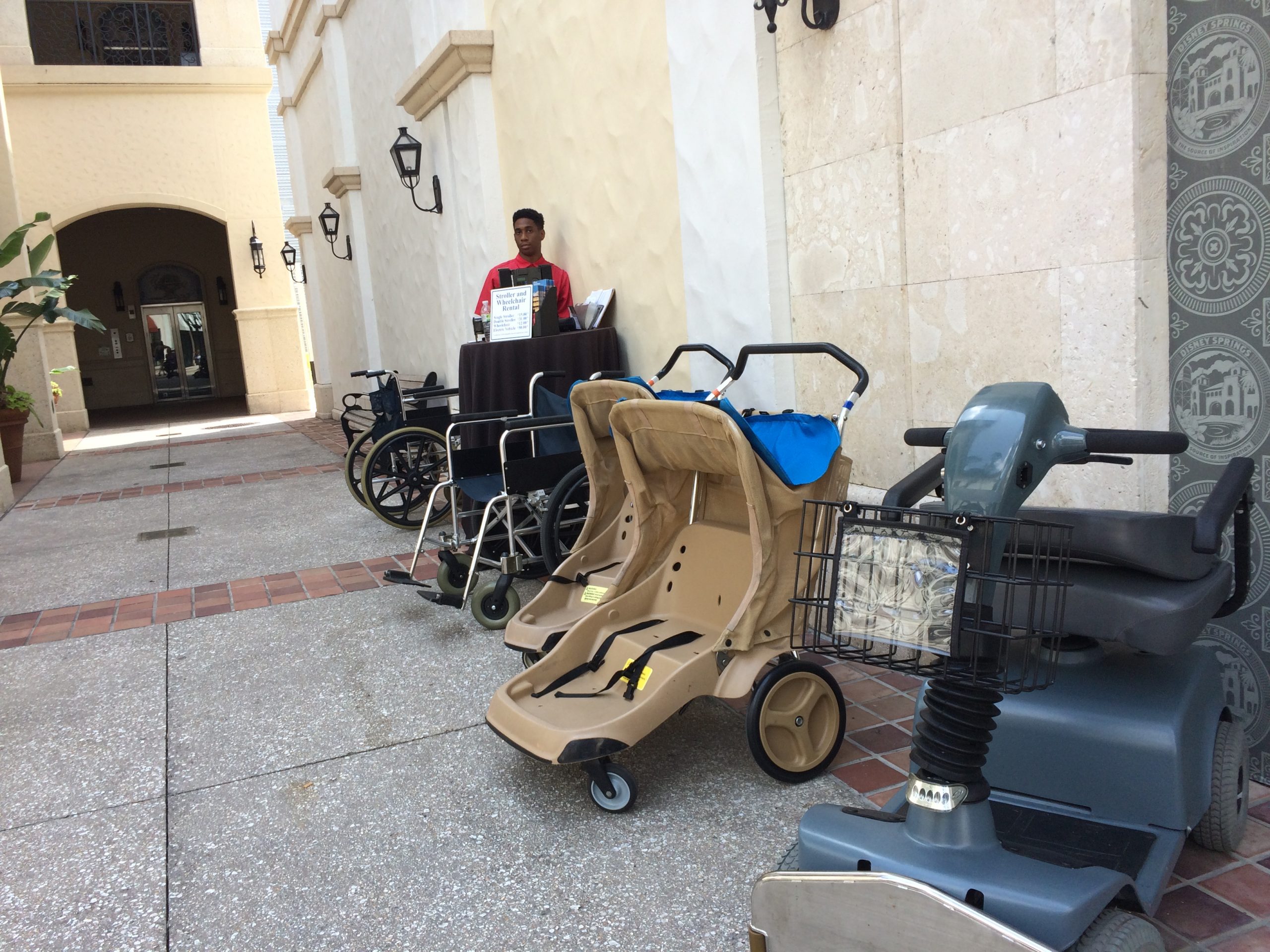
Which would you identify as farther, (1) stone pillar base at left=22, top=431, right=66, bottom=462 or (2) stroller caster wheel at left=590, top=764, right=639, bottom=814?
(1) stone pillar base at left=22, top=431, right=66, bottom=462

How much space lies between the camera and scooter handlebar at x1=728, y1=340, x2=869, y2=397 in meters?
2.74

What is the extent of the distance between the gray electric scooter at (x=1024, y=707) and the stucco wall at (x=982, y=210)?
0.85 metres

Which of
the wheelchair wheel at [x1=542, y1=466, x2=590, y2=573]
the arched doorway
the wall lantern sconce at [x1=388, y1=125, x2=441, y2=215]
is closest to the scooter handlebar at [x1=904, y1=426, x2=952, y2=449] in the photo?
the wheelchair wheel at [x1=542, y1=466, x2=590, y2=573]

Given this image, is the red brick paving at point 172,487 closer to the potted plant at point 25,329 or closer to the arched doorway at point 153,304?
the potted plant at point 25,329

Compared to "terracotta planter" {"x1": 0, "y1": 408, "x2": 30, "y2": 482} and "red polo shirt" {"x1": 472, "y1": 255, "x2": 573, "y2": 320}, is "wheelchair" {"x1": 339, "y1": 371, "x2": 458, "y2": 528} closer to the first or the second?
"red polo shirt" {"x1": 472, "y1": 255, "x2": 573, "y2": 320}

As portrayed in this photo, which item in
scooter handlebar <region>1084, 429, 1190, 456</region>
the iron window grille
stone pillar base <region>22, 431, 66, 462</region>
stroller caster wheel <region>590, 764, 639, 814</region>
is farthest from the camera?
the iron window grille

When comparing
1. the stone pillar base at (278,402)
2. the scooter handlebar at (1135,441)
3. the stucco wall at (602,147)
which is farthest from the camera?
the stone pillar base at (278,402)

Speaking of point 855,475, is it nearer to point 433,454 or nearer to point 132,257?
point 433,454

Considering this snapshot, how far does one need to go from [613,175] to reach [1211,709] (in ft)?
15.2

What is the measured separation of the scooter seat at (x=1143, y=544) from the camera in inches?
72.6

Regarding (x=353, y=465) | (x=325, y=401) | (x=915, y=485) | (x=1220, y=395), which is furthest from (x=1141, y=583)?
(x=325, y=401)

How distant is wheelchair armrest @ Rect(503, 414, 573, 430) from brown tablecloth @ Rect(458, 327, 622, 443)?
1.03 metres

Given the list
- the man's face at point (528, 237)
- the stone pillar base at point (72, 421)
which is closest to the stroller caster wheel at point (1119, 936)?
the man's face at point (528, 237)

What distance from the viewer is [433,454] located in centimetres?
Result: 655
